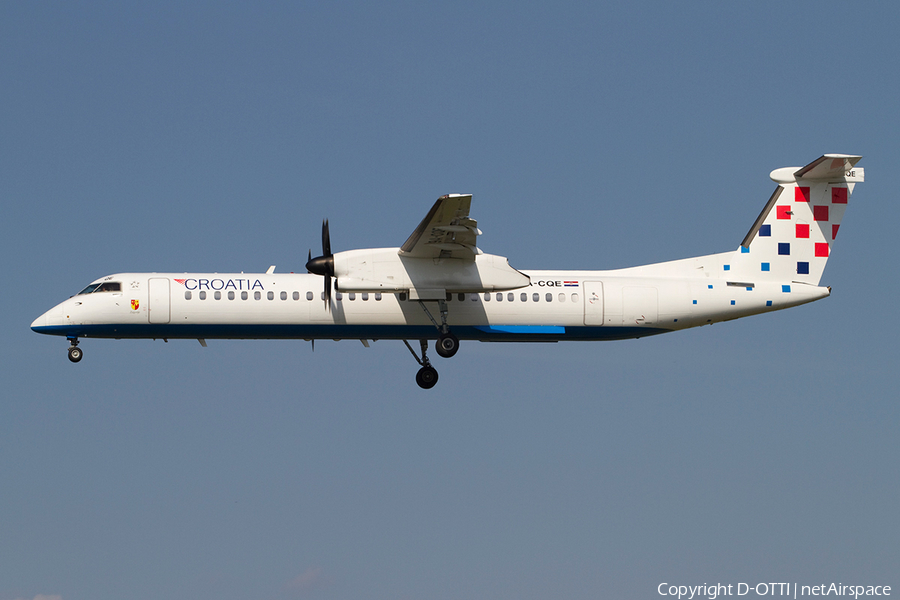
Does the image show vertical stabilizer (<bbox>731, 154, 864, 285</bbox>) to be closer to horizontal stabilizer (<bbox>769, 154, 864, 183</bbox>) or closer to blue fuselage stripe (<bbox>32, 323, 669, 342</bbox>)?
Result: horizontal stabilizer (<bbox>769, 154, 864, 183</bbox>)

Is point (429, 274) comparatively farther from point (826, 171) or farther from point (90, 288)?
point (826, 171)

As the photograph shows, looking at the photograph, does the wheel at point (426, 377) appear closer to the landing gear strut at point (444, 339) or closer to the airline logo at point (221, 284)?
the landing gear strut at point (444, 339)

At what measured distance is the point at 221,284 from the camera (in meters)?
26.8

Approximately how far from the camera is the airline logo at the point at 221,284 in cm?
2673

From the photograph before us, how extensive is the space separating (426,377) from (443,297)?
295cm

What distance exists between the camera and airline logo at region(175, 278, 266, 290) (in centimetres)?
2673

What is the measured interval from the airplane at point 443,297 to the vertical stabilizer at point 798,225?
0.13 ft

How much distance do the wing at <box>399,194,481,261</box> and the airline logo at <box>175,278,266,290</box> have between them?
12.8 feet

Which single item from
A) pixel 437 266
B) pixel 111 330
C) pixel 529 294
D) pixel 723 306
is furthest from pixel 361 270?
pixel 723 306

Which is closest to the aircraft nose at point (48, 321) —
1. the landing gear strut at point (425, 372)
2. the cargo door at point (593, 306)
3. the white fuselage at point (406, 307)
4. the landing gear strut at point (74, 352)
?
the white fuselage at point (406, 307)

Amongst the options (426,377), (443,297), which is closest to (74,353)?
(426,377)

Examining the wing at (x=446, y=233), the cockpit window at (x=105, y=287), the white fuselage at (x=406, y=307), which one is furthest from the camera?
the cockpit window at (x=105, y=287)

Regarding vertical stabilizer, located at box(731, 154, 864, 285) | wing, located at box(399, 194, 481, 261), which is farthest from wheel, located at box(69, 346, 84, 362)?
vertical stabilizer, located at box(731, 154, 864, 285)

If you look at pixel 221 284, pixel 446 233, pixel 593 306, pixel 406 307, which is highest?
pixel 446 233
